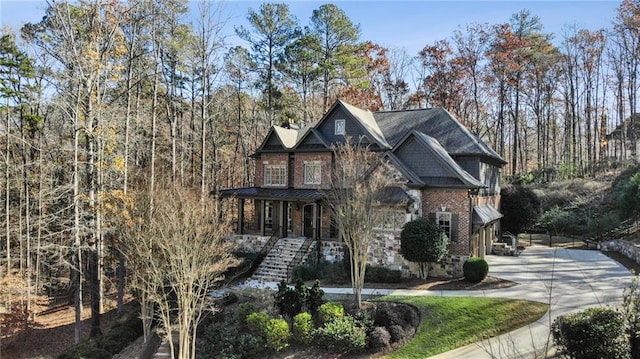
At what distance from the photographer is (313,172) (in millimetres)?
25391

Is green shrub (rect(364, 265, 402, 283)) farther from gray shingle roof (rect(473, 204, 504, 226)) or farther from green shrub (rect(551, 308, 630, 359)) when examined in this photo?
green shrub (rect(551, 308, 630, 359))

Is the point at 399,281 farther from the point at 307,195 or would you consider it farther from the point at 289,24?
the point at 289,24

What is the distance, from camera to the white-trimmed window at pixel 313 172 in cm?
2517

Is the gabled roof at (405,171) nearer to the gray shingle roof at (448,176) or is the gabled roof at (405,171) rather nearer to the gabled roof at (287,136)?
the gray shingle roof at (448,176)

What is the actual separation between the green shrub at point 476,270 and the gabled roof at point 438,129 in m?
6.99

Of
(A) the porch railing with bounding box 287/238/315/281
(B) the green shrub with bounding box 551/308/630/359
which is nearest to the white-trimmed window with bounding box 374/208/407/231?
(A) the porch railing with bounding box 287/238/315/281

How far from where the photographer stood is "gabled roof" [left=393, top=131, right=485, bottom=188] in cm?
2030

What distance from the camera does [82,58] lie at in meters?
15.8

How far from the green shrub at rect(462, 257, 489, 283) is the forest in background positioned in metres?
12.5

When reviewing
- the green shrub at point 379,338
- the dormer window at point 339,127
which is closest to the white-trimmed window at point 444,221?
the dormer window at point 339,127

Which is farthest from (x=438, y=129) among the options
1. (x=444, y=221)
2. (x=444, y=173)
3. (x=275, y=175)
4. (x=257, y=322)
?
(x=257, y=322)

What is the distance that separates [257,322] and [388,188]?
9307 mm

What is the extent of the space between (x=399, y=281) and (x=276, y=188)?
10.5 meters

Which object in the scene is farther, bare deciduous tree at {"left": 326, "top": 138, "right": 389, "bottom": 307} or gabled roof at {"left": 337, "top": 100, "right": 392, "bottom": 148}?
Result: gabled roof at {"left": 337, "top": 100, "right": 392, "bottom": 148}
